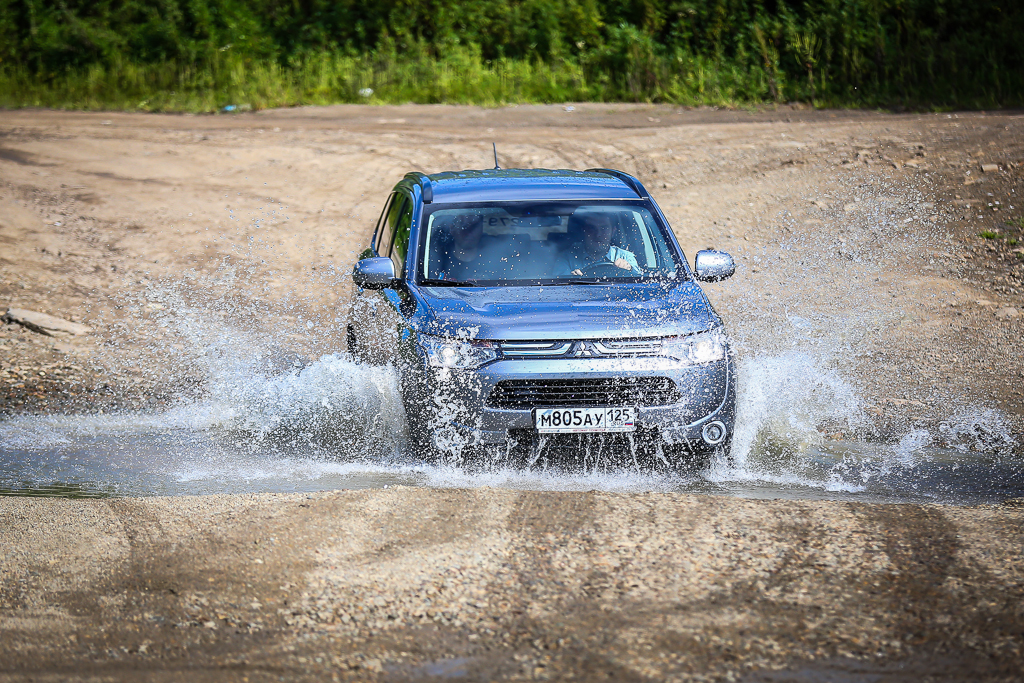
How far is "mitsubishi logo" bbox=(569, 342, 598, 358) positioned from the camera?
5996 mm

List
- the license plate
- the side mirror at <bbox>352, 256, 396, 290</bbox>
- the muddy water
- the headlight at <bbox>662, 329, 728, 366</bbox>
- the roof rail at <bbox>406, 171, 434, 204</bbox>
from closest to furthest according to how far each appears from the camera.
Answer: the license plate < the headlight at <bbox>662, 329, 728, 366</bbox> < the muddy water < the side mirror at <bbox>352, 256, 396, 290</bbox> < the roof rail at <bbox>406, 171, 434, 204</bbox>

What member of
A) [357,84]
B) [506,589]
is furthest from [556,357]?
[357,84]

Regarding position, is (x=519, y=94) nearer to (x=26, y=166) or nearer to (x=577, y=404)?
(x=26, y=166)

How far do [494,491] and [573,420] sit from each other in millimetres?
588

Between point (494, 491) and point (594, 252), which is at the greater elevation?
point (594, 252)

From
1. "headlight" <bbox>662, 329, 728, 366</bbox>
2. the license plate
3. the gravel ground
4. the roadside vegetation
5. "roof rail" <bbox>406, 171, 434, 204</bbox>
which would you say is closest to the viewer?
the gravel ground

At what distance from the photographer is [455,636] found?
13.5 feet

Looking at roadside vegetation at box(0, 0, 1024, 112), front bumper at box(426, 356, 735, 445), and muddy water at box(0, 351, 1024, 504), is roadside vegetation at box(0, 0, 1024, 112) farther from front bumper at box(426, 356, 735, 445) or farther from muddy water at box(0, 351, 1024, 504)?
front bumper at box(426, 356, 735, 445)

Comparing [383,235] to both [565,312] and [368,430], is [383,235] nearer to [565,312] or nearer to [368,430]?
[368,430]

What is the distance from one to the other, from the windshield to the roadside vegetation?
14204mm

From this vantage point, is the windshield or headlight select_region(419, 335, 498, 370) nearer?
headlight select_region(419, 335, 498, 370)

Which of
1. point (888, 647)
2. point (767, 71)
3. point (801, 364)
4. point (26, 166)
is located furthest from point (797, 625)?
point (767, 71)

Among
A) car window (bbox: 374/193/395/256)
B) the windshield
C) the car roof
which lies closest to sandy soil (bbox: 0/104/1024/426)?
car window (bbox: 374/193/395/256)

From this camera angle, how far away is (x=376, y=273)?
22.7ft
